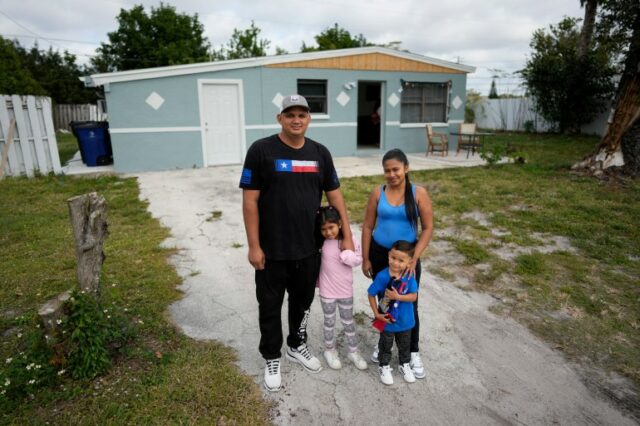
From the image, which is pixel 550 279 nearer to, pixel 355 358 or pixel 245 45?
pixel 355 358

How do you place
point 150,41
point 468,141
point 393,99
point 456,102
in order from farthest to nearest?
1. point 150,41
2. point 456,102
3. point 468,141
4. point 393,99

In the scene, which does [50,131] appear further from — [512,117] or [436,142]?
[512,117]

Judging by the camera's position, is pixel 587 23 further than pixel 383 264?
Yes

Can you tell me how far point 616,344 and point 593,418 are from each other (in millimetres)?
920

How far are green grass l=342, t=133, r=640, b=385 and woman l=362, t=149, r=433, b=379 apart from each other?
1.43 metres

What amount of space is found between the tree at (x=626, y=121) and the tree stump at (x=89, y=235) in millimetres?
9078

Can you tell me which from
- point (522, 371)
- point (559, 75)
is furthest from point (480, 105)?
point (522, 371)

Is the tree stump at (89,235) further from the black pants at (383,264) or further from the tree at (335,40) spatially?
the tree at (335,40)

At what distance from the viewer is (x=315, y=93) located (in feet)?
38.8

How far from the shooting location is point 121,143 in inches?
388

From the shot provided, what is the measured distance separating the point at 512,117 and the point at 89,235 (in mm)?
22665

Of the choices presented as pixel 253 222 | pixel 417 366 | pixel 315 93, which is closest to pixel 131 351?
pixel 253 222

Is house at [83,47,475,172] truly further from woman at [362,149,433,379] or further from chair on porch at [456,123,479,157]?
woman at [362,149,433,379]

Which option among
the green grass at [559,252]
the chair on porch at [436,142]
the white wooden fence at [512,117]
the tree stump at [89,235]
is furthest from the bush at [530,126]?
the tree stump at [89,235]
